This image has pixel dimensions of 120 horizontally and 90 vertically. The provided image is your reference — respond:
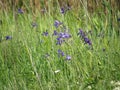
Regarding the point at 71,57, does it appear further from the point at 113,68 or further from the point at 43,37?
the point at 43,37

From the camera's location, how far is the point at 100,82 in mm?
2117

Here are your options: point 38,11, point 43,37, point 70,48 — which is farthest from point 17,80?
point 38,11

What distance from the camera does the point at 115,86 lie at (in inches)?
79.6

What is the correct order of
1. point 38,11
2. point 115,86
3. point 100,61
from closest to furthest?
point 115,86 < point 100,61 < point 38,11

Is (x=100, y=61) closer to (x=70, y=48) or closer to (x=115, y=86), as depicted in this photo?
(x=70, y=48)

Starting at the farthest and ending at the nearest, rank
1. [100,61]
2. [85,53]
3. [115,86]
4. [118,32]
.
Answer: [118,32] → [85,53] → [100,61] → [115,86]

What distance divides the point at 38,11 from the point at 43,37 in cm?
108

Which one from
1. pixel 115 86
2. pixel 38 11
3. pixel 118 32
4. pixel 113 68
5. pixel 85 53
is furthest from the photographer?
pixel 38 11

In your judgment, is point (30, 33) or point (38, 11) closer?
point (30, 33)

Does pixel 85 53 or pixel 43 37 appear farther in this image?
pixel 43 37

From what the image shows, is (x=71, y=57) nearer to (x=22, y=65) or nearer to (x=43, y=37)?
(x=22, y=65)

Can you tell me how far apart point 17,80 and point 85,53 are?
561 millimetres

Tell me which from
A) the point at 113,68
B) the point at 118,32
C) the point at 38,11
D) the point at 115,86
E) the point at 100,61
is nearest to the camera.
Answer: the point at 115,86

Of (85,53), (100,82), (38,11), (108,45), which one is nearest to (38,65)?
(85,53)
